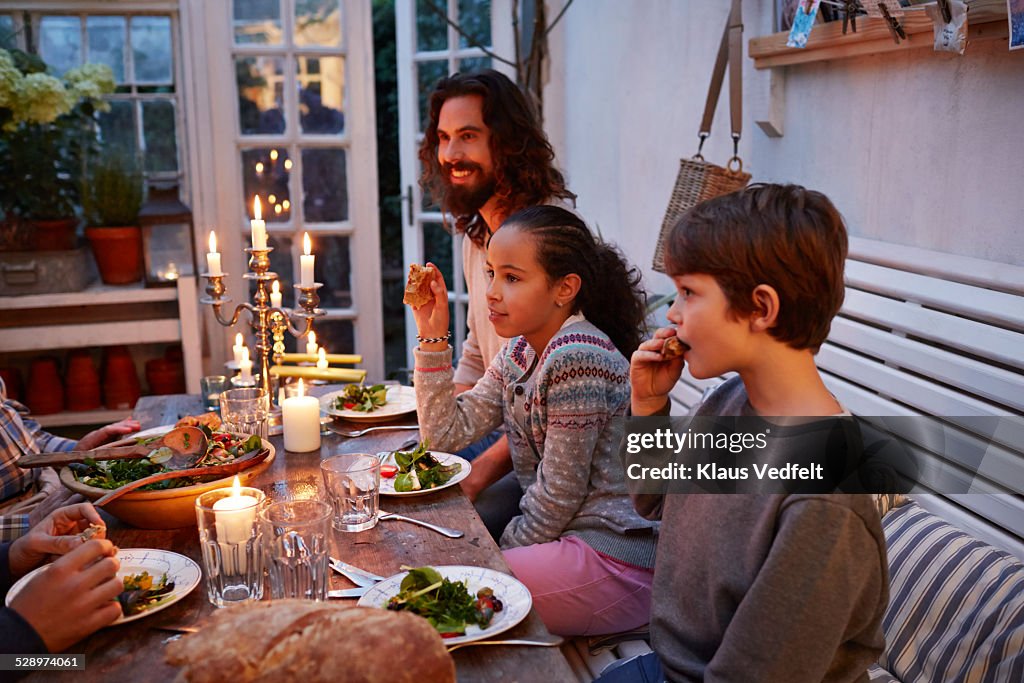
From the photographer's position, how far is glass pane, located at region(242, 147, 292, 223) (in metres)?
3.91

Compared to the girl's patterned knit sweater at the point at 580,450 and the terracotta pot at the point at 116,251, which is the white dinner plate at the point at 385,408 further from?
the terracotta pot at the point at 116,251

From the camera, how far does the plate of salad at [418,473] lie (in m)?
1.61

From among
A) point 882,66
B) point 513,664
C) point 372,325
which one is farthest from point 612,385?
point 372,325

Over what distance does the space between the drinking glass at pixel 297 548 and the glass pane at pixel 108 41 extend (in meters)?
3.22

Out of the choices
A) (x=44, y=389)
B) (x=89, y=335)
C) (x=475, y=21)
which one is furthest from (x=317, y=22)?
(x=44, y=389)

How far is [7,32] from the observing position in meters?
3.67

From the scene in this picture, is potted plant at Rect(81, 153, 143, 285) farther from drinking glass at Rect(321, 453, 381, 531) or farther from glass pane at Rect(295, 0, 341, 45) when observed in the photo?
drinking glass at Rect(321, 453, 381, 531)

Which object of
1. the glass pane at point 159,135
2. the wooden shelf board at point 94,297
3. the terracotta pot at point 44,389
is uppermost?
the glass pane at point 159,135

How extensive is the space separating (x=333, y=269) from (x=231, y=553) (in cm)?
299

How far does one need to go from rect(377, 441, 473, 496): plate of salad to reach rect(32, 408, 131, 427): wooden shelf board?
7.69 feet

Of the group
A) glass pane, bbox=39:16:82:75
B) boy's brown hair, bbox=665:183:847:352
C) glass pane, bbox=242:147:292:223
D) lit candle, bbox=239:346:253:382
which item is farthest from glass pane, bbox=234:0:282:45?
boy's brown hair, bbox=665:183:847:352

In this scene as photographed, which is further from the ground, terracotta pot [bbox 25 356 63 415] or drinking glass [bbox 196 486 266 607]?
drinking glass [bbox 196 486 266 607]

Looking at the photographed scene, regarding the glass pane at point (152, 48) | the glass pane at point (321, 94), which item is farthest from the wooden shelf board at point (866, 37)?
the glass pane at point (152, 48)

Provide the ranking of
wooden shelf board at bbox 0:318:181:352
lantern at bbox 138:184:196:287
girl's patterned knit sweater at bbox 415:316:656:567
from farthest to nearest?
1. lantern at bbox 138:184:196:287
2. wooden shelf board at bbox 0:318:181:352
3. girl's patterned knit sweater at bbox 415:316:656:567
